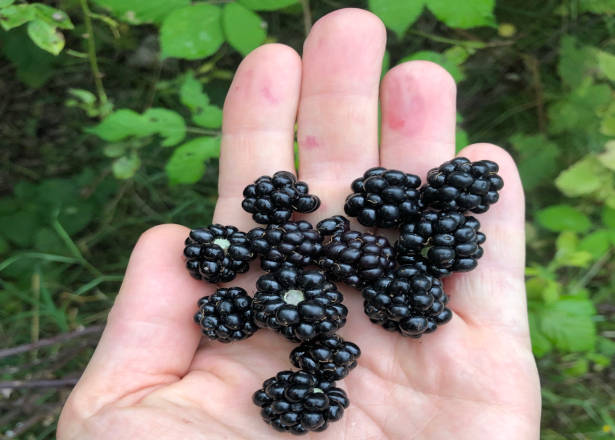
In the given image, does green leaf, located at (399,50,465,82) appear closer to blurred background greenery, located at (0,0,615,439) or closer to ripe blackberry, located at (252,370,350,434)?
blurred background greenery, located at (0,0,615,439)

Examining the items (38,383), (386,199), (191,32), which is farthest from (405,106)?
(38,383)

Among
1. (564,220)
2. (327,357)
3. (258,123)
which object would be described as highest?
(258,123)

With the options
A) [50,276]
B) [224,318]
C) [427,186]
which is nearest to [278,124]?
[427,186]

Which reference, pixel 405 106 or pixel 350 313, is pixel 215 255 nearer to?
pixel 350 313

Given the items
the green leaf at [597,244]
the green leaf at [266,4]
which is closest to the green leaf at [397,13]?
the green leaf at [266,4]

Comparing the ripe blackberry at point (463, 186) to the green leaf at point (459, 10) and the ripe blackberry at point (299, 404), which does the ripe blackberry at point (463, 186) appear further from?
the ripe blackberry at point (299, 404)

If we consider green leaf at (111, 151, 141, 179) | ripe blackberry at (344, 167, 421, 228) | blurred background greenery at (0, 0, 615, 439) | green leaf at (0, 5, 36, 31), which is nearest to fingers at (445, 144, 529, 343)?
ripe blackberry at (344, 167, 421, 228)

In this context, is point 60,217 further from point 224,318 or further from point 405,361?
point 405,361
